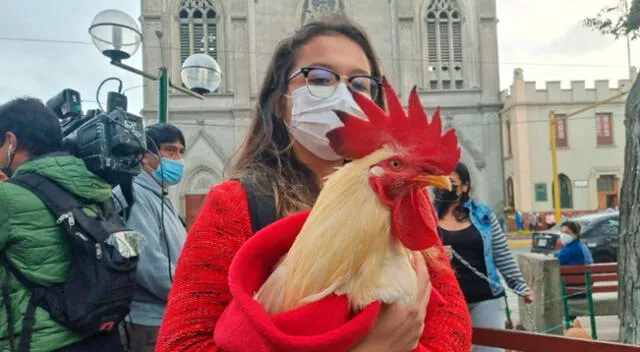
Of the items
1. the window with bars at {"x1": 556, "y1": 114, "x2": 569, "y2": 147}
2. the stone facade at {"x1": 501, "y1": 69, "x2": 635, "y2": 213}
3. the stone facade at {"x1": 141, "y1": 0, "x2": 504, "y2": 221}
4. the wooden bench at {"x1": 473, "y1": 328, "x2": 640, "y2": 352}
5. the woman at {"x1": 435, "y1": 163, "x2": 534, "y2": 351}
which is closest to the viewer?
the wooden bench at {"x1": 473, "y1": 328, "x2": 640, "y2": 352}

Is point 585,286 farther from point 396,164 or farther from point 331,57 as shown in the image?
point 396,164

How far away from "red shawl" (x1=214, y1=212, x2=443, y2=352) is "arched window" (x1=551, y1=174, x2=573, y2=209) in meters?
26.2

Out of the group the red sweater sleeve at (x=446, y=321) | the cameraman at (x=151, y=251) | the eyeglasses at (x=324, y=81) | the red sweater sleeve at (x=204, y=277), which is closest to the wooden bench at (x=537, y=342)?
the red sweater sleeve at (x=446, y=321)

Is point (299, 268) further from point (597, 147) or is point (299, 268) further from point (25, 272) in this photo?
point (597, 147)

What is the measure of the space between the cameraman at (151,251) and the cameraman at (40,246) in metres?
0.39

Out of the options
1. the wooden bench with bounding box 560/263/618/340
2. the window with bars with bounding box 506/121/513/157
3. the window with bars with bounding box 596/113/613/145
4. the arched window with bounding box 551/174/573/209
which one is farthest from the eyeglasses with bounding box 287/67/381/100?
the window with bars with bounding box 596/113/613/145

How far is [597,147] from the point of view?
24.5m

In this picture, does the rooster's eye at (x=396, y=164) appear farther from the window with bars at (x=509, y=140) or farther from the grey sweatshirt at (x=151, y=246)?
the window with bars at (x=509, y=140)

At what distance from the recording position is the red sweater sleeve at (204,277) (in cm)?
106

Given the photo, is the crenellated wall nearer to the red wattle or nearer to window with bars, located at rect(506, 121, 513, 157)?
window with bars, located at rect(506, 121, 513, 157)

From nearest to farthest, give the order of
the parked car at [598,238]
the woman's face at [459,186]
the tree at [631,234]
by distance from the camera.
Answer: the tree at [631,234] → the woman's face at [459,186] → the parked car at [598,238]

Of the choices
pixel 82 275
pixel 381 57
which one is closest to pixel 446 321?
pixel 82 275

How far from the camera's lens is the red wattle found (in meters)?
1.07

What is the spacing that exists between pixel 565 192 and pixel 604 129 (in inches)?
163
